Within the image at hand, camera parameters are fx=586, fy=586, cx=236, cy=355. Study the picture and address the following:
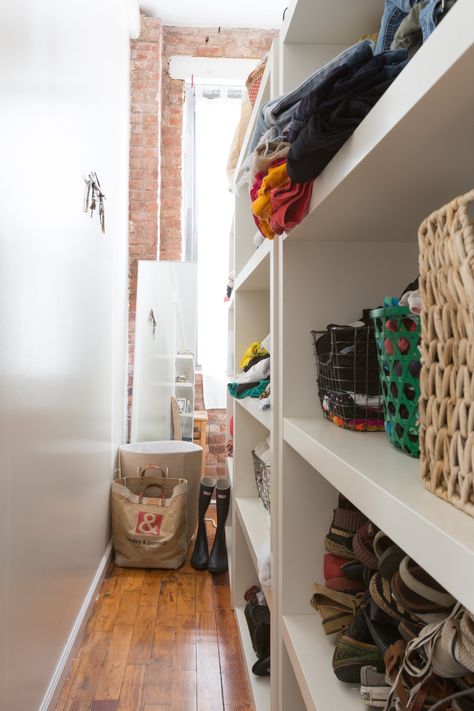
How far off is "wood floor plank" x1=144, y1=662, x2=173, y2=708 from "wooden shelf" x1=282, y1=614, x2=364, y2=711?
829 millimetres

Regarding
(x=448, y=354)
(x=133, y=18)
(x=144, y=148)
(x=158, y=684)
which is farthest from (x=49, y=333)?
(x=133, y=18)

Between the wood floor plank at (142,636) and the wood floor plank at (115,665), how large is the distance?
0.06ft

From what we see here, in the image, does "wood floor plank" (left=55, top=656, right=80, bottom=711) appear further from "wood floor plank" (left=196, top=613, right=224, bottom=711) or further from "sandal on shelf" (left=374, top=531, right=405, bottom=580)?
"sandal on shelf" (left=374, top=531, right=405, bottom=580)

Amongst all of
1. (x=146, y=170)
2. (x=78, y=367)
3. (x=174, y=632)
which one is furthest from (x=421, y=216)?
(x=146, y=170)

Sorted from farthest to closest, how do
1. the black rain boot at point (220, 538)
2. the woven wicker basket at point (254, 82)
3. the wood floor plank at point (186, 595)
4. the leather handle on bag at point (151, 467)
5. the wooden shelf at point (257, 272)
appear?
the leather handle on bag at point (151, 467) < the black rain boot at point (220, 538) < the wood floor plank at point (186, 595) < the woven wicker basket at point (254, 82) < the wooden shelf at point (257, 272)

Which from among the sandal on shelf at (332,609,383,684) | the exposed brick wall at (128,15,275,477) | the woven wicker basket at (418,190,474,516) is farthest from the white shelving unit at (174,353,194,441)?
the woven wicker basket at (418,190,474,516)

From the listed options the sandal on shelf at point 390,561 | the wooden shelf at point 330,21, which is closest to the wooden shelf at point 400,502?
the sandal on shelf at point 390,561

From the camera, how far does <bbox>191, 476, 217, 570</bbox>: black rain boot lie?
2768mm

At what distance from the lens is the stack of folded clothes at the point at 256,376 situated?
173 cm

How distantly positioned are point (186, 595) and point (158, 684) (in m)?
0.67

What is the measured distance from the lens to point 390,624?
2.84ft

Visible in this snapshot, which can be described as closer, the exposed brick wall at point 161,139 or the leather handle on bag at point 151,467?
the leather handle on bag at point 151,467

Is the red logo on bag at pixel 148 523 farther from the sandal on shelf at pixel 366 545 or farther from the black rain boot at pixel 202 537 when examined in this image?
the sandal on shelf at pixel 366 545

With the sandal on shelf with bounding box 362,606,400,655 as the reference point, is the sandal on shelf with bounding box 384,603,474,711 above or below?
above
